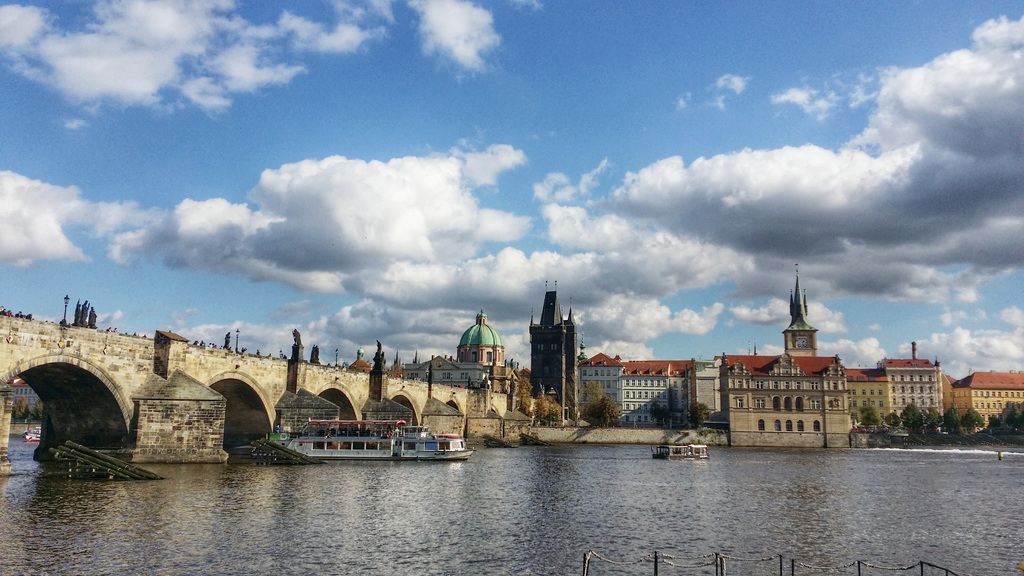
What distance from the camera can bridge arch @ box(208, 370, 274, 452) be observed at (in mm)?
53562

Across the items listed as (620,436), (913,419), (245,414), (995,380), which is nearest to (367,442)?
(245,414)

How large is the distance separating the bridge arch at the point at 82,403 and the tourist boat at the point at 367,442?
45.8 ft

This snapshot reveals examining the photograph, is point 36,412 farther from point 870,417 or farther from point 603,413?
point 870,417

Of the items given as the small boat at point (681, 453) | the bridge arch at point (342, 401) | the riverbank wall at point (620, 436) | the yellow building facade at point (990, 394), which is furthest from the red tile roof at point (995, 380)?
the bridge arch at point (342, 401)

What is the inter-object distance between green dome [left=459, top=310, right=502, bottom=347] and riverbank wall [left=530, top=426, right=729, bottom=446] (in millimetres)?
57377

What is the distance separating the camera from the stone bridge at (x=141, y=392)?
118 feet

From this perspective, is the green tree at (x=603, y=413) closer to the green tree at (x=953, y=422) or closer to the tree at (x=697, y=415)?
the tree at (x=697, y=415)

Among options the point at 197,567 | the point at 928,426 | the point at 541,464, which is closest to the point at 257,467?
the point at 541,464

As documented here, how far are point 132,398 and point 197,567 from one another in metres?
25.5

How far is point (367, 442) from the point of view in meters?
61.2

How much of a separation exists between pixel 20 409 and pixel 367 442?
109 m

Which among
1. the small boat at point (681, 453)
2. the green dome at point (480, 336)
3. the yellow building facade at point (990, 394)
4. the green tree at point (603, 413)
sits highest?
the green dome at point (480, 336)

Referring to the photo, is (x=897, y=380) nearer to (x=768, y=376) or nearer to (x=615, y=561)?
(x=768, y=376)

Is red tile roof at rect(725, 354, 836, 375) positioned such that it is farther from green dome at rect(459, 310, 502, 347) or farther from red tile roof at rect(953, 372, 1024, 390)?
red tile roof at rect(953, 372, 1024, 390)
